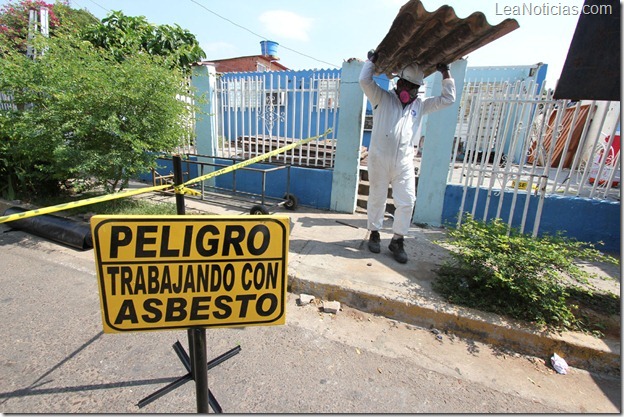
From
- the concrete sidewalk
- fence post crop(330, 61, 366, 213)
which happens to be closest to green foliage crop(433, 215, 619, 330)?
the concrete sidewalk

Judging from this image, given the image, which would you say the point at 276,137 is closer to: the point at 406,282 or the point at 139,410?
the point at 406,282

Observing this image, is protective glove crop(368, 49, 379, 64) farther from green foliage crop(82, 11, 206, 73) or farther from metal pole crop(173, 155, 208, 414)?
green foliage crop(82, 11, 206, 73)

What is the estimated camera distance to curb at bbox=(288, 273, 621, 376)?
2254mm

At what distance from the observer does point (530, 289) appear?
2457 mm

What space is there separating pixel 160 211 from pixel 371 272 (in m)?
3.50

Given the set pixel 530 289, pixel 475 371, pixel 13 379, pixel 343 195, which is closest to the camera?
pixel 13 379

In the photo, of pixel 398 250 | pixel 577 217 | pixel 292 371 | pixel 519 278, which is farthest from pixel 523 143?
pixel 292 371

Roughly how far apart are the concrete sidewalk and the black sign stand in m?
1.16

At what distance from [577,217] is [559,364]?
289 centimetres

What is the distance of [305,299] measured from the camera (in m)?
2.91

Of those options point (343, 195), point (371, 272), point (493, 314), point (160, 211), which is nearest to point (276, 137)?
point (343, 195)

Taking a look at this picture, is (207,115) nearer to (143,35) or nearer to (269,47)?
(143,35)

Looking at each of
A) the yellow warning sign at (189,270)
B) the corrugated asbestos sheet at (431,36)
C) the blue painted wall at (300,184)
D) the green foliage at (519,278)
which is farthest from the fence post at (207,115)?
the yellow warning sign at (189,270)

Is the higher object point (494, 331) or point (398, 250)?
point (398, 250)
